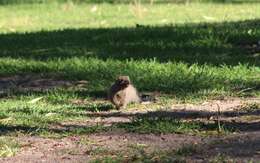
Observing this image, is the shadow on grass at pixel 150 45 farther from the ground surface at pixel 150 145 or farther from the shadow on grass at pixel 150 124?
the ground surface at pixel 150 145

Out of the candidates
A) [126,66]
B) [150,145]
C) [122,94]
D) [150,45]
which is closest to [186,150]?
[150,145]

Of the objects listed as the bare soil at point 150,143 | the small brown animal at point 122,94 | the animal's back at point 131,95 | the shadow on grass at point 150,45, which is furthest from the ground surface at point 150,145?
the shadow on grass at point 150,45

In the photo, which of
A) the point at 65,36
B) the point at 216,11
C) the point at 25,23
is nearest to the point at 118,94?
the point at 65,36

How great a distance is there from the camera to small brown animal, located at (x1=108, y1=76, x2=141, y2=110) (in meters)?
7.33

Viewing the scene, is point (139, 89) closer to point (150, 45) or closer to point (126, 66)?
point (126, 66)

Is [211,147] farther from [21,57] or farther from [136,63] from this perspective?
[21,57]

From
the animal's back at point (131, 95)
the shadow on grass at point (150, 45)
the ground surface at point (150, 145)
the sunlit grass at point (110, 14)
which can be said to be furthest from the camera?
the sunlit grass at point (110, 14)

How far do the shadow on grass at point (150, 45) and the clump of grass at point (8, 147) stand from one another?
170 inches

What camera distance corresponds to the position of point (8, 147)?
584 cm

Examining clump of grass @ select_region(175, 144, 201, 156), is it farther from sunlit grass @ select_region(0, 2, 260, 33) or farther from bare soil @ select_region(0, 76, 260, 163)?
sunlit grass @ select_region(0, 2, 260, 33)

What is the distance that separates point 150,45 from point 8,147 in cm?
601

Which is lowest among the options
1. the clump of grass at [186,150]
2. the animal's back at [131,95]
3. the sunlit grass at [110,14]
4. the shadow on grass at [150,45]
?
the sunlit grass at [110,14]

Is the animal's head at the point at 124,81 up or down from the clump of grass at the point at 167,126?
up

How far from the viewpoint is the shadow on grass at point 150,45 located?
10.7 meters
